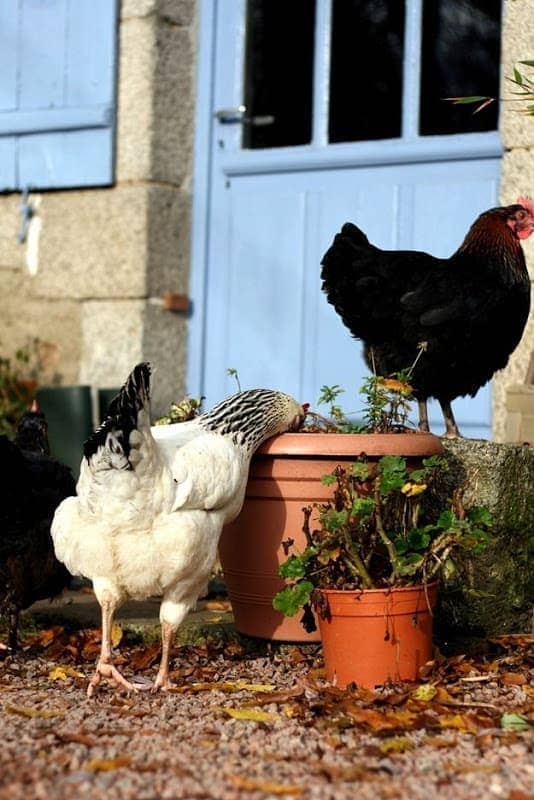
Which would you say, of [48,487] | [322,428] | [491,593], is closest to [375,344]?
[322,428]

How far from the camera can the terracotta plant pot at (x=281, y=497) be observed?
347cm

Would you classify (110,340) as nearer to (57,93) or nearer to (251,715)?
(57,93)

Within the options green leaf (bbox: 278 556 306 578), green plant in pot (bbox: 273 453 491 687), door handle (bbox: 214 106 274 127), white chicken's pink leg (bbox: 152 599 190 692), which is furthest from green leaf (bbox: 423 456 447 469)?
door handle (bbox: 214 106 274 127)

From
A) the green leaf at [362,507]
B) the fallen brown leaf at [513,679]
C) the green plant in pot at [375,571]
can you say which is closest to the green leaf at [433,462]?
the green plant in pot at [375,571]

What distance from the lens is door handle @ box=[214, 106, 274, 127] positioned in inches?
231

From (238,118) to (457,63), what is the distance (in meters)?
1.15

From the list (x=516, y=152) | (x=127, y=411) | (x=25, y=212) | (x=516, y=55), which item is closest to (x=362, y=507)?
(x=127, y=411)

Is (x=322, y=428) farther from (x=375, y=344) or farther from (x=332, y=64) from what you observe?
(x=332, y=64)

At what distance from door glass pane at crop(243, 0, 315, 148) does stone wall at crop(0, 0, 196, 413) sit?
0.32 m

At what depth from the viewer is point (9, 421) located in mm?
5914

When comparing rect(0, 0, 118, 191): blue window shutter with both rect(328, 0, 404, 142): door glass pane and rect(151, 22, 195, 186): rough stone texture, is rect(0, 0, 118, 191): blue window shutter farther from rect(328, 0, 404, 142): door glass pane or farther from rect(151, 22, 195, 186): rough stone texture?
rect(328, 0, 404, 142): door glass pane

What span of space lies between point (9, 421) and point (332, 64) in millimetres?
2486

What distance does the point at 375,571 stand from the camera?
3291 millimetres

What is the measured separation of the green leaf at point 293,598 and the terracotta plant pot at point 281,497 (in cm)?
32
